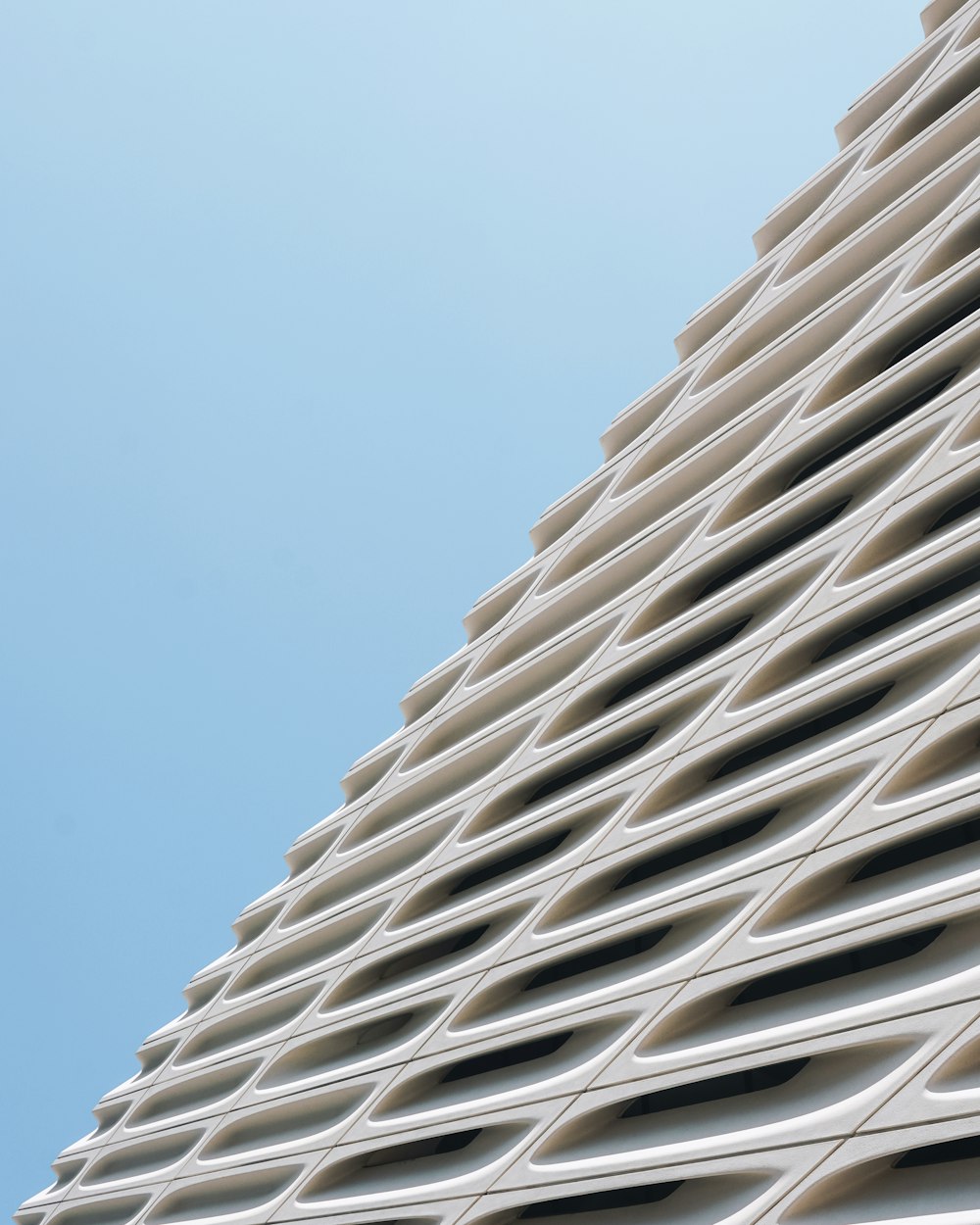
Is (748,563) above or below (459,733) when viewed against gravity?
below

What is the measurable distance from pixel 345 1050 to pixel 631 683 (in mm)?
6064

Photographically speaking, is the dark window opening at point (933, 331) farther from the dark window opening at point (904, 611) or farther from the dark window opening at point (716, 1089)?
the dark window opening at point (716, 1089)

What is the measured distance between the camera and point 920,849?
8141 mm

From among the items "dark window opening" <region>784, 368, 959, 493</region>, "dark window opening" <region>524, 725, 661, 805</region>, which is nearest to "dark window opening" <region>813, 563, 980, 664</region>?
"dark window opening" <region>784, 368, 959, 493</region>

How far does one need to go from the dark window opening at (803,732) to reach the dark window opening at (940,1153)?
140 inches

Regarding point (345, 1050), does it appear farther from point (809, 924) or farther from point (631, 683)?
point (809, 924)

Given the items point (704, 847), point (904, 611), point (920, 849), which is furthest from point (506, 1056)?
point (904, 611)

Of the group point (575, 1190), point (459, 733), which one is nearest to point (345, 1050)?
point (459, 733)

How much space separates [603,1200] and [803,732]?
415 centimetres

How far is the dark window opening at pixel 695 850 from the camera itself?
1009 centimetres

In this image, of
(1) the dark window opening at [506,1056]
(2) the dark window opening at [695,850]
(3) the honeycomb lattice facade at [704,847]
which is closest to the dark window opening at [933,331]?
(3) the honeycomb lattice facade at [704,847]

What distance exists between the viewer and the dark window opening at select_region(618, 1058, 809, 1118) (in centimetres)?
801

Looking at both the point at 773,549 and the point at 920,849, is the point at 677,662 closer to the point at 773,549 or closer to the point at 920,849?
the point at 773,549

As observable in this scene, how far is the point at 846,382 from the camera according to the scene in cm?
1330
